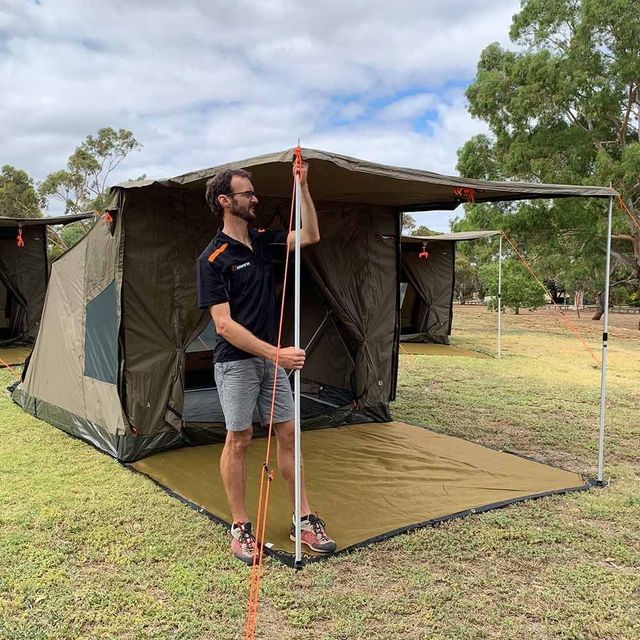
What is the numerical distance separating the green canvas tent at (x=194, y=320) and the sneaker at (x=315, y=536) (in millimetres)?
343

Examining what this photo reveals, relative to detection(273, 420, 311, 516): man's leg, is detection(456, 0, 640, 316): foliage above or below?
above

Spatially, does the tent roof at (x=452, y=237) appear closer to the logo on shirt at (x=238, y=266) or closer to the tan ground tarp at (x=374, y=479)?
the tan ground tarp at (x=374, y=479)

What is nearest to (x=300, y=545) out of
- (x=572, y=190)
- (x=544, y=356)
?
(x=572, y=190)

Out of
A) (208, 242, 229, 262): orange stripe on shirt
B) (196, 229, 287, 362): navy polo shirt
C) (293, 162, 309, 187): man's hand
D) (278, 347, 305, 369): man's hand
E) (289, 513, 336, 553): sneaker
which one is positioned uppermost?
(293, 162, 309, 187): man's hand

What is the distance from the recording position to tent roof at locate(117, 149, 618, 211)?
284 centimetres

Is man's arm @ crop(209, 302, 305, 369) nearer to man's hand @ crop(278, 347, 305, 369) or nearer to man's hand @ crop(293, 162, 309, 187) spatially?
man's hand @ crop(278, 347, 305, 369)

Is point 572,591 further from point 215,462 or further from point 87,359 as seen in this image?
point 87,359

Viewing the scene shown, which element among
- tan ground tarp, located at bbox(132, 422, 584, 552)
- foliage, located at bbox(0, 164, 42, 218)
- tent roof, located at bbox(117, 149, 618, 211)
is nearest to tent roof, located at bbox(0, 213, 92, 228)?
tent roof, located at bbox(117, 149, 618, 211)

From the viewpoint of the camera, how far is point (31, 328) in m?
9.98

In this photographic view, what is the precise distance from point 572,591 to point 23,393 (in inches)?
189

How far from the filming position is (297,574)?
2604mm

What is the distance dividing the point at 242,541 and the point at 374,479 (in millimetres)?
1188

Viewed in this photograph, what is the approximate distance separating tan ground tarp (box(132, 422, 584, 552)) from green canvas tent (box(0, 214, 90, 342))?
671 centimetres

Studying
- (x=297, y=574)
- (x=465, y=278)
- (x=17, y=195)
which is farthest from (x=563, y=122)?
(x=465, y=278)
